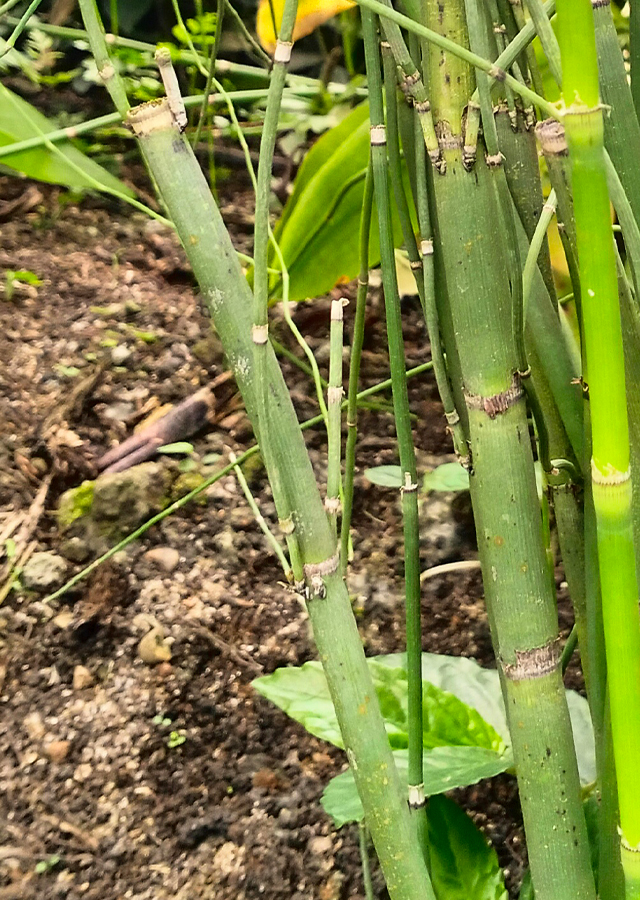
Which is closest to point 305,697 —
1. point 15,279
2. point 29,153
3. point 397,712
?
point 397,712

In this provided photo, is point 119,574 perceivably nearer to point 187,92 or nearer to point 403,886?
point 403,886

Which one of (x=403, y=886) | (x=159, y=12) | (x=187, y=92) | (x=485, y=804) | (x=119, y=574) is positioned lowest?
(x=485, y=804)

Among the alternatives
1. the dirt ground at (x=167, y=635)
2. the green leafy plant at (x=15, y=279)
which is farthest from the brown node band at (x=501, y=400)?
the green leafy plant at (x=15, y=279)

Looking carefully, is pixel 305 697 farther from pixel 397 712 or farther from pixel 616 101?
pixel 616 101

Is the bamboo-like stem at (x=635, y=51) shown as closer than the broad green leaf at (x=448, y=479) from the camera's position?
Yes

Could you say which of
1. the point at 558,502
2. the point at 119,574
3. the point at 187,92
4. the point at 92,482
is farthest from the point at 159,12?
the point at 558,502

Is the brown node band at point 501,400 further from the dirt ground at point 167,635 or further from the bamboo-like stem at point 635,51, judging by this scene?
the dirt ground at point 167,635
